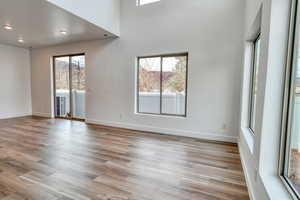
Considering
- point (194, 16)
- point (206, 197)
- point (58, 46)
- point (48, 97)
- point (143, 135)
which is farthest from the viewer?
point (48, 97)

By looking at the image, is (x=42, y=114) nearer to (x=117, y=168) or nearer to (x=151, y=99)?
(x=151, y=99)

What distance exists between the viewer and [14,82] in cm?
620

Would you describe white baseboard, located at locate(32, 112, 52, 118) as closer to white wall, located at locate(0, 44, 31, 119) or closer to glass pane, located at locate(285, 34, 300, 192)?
white wall, located at locate(0, 44, 31, 119)

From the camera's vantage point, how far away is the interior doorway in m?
5.78

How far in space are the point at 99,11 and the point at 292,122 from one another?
14.0 feet

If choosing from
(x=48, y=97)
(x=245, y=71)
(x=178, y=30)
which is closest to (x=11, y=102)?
(x=48, y=97)

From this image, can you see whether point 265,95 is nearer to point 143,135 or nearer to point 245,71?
point 245,71

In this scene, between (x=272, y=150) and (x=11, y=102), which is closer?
(x=272, y=150)

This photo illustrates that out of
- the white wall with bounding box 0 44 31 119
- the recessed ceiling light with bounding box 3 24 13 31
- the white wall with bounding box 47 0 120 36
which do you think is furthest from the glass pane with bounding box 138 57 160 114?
the white wall with bounding box 0 44 31 119

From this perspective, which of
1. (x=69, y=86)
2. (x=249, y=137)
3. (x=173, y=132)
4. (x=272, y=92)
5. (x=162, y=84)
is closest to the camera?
(x=272, y=92)

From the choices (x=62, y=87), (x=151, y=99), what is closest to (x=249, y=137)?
(x=151, y=99)

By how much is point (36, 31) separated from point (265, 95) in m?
5.31

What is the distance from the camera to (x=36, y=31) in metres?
4.39

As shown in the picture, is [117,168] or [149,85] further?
[149,85]
